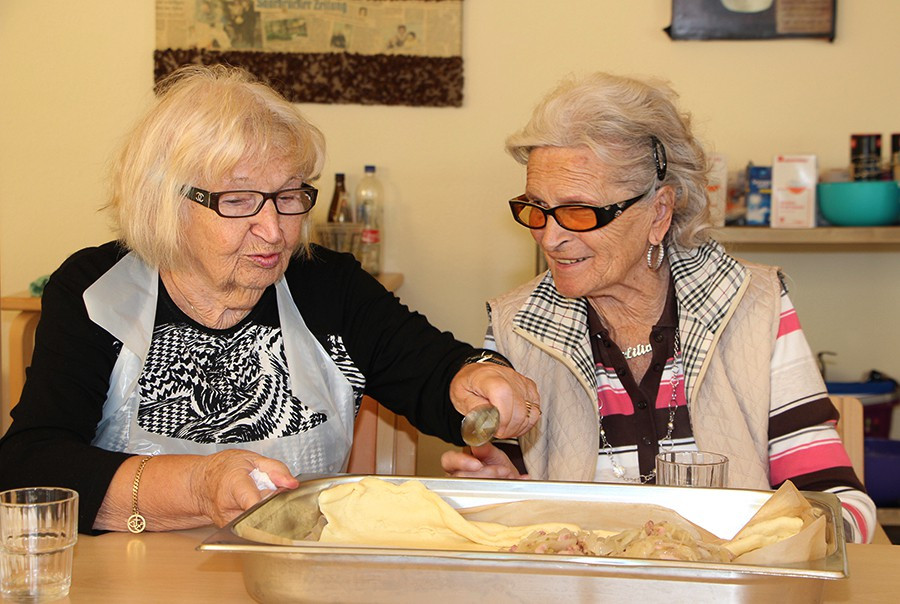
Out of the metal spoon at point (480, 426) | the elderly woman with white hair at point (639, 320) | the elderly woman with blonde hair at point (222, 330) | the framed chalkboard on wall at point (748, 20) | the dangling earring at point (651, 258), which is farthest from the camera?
the framed chalkboard on wall at point (748, 20)

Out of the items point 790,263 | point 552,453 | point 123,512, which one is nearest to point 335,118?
point 790,263

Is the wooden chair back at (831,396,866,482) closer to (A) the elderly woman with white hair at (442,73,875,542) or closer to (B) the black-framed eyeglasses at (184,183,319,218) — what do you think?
(A) the elderly woman with white hair at (442,73,875,542)

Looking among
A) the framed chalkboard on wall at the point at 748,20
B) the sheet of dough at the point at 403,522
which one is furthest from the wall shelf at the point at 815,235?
the sheet of dough at the point at 403,522

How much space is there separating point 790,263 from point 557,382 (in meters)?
1.85

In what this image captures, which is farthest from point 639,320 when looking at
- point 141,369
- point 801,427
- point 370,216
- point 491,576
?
point 370,216

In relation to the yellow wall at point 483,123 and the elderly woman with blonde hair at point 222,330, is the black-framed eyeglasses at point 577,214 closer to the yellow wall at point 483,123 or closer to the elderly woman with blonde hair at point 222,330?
the elderly woman with blonde hair at point 222,330

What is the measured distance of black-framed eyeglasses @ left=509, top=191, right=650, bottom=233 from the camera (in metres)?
1.83

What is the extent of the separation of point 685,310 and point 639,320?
0.11m

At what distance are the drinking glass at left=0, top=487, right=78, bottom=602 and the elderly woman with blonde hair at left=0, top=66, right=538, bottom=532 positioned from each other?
1.46 ft

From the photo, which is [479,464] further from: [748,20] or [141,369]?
[748,20]

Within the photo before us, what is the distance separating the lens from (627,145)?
186cm

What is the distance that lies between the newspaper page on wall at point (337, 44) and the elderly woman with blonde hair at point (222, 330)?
1582 millimetres

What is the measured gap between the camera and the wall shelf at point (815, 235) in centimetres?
308

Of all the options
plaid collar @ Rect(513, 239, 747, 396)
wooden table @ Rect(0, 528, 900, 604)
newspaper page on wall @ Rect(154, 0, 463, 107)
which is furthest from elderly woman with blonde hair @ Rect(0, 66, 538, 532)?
newspaper page on wall @ Rect(154, 0, 463, 107)
